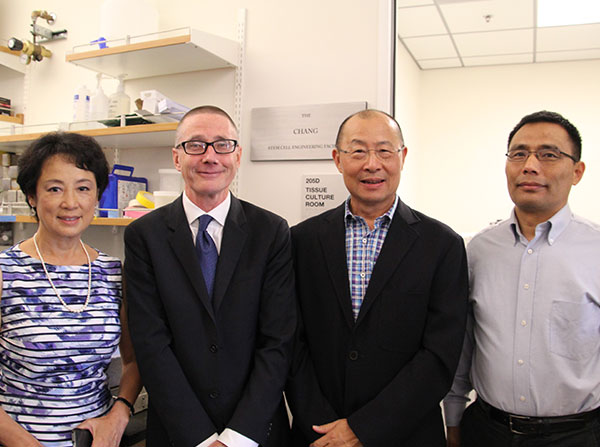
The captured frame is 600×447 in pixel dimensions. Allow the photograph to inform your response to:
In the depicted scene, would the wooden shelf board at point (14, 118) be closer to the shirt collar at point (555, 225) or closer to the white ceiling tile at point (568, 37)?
the shirt collar at point (555, 225)

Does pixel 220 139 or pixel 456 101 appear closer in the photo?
pixel 220 139

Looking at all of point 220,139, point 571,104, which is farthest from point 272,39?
point 571,104

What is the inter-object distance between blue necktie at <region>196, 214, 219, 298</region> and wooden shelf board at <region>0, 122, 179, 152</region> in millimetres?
851

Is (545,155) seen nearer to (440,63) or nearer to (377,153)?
(377,153)

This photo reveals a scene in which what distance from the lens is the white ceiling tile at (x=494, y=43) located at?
4137mm

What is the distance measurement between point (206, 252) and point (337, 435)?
2.14ft

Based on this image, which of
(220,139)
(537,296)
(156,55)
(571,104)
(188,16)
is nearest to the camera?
(537,296)

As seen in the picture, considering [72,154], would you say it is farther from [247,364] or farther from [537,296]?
[537,296]

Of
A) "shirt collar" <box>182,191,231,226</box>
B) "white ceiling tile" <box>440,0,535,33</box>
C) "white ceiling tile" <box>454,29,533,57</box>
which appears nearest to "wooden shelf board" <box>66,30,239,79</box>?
"shirt collar" <box>182,191,231,226</box>

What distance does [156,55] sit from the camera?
7.58 feet

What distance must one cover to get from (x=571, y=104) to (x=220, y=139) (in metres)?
4.59

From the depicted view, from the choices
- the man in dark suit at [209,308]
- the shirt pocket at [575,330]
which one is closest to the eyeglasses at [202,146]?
the man in dark suit at [209,308]

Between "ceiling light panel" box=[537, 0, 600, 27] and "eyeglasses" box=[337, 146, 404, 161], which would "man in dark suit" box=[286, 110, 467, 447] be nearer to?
"eyeglasses" box=[337, 146, 404, 161]

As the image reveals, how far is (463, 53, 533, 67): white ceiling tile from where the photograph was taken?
471cm
